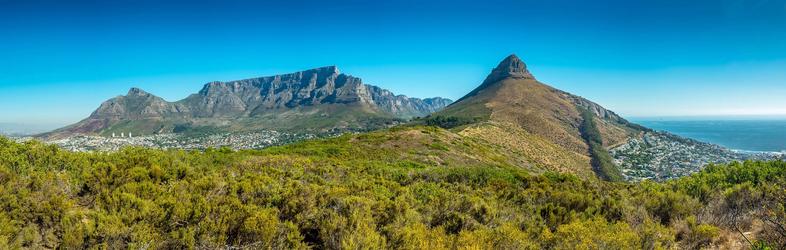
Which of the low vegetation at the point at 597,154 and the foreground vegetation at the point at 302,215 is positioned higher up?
the foreground vegetation at the point at 302,215

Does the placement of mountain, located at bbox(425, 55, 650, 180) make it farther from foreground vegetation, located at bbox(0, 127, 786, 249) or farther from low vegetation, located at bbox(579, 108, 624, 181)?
foreground vegetation, located at bbox(0, 127, 786, 249)

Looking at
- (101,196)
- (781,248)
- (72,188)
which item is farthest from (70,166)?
(781,248)

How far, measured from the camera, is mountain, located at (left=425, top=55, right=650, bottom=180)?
262ft

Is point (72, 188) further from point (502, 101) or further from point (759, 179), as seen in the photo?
point (502, 101)

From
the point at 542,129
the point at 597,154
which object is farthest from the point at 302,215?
the point at 542,129

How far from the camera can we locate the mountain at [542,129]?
79938mm

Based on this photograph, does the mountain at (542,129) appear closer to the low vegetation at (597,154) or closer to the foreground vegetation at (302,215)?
the low vegetation at (597,154)

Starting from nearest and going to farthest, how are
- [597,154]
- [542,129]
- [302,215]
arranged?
[302,215], [597,154], [542,129]

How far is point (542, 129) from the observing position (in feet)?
362

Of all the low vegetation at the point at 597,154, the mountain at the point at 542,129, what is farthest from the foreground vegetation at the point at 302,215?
the low vegetation at the point at 597,154

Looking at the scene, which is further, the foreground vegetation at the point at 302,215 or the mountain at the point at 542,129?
the mountain at the point at 542,129

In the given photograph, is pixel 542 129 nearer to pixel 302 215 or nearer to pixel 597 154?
pixel 597 154

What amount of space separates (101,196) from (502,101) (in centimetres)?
14834

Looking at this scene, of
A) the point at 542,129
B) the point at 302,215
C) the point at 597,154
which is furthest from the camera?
the point at 542,129
